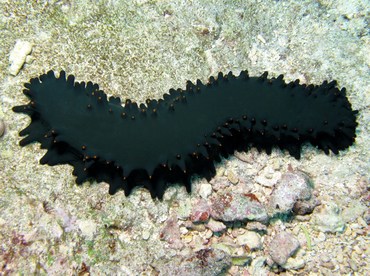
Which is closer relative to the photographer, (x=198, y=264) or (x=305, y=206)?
(x=198, y=264)

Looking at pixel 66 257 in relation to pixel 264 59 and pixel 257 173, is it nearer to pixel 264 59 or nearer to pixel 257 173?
pixel 257 173

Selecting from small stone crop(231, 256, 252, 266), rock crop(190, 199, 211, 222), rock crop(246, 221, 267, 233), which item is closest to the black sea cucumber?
rock crop(190, 199, 211, 222)

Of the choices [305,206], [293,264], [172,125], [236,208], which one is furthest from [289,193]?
[172,125]

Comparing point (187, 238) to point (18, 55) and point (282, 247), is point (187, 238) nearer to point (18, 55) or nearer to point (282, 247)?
point (282, 247)

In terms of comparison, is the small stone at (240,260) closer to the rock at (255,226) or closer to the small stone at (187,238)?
the rock at (255,226)

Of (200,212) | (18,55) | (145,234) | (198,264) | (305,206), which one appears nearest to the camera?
(198,264)

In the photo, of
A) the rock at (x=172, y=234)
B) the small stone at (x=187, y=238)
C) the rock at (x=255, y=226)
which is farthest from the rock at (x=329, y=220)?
the rock at (x=172, y=234)
